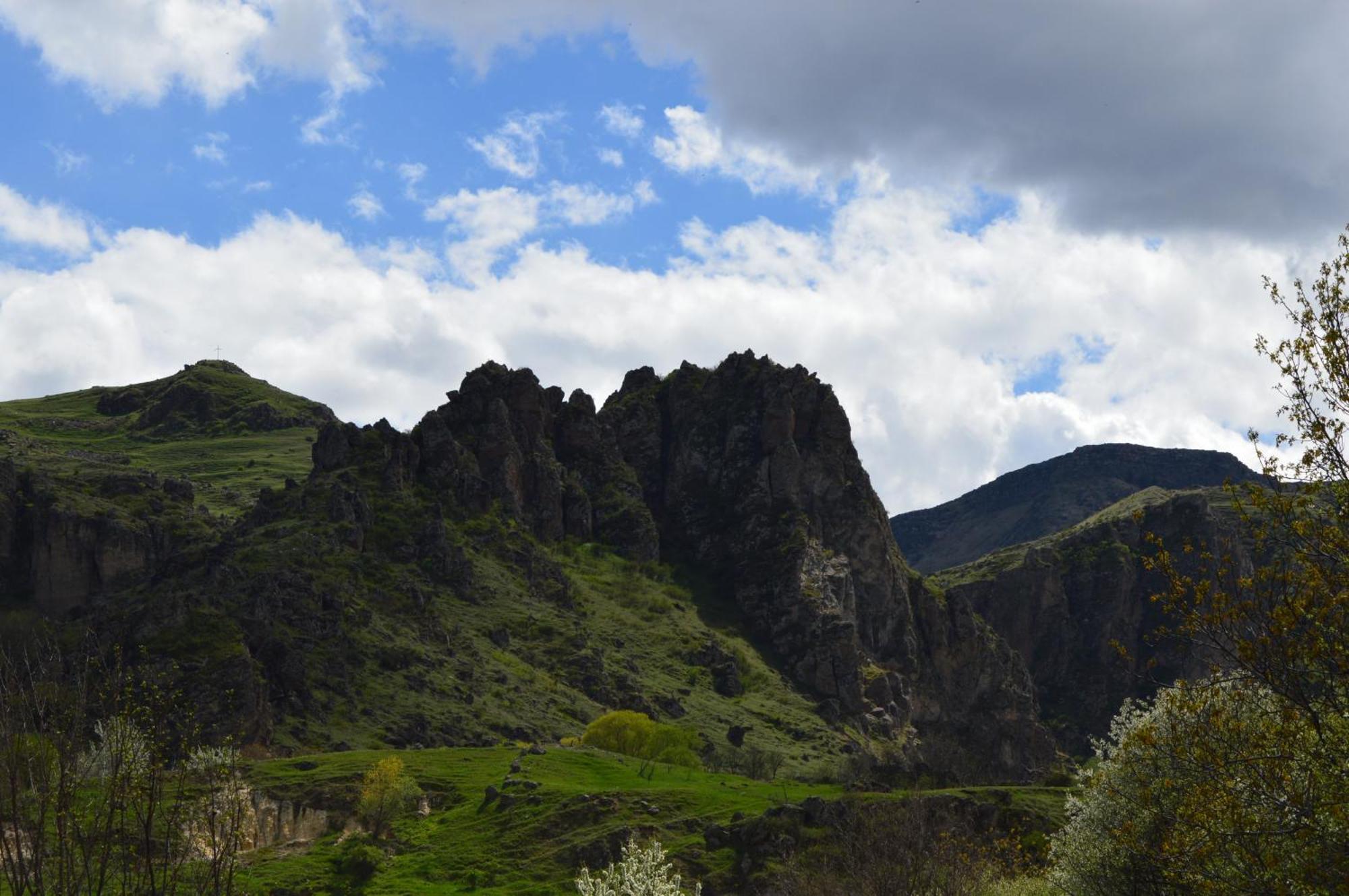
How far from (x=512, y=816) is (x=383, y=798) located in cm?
1199

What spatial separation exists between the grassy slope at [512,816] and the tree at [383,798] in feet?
4.85

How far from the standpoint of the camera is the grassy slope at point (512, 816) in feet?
300

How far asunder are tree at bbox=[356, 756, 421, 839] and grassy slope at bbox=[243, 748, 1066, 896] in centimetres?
148

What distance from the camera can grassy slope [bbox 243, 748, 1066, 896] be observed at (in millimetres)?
91500

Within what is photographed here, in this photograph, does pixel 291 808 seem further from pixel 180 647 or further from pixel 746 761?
pixel 746 761

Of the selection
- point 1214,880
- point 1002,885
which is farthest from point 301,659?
point 1214,880

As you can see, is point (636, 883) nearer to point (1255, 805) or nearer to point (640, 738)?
point (1255, 805)

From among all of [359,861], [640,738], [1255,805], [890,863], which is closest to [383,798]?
[359,861]

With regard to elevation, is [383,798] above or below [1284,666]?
below

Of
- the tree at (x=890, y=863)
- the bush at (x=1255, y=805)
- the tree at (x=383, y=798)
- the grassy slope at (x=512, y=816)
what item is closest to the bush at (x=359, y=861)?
the grassy slope at (x=512, y=816)

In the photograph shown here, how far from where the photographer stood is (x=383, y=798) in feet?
→ 349

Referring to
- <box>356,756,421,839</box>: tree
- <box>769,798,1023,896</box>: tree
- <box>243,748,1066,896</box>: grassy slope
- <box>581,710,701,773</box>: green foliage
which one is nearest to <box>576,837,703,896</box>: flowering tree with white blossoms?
<box>769,798,1023,896</box>: tree

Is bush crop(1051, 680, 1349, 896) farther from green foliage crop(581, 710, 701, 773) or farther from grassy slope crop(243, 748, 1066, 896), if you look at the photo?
green foliage crop(581, 710, 701, 773)

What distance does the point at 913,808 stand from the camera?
244 feet
